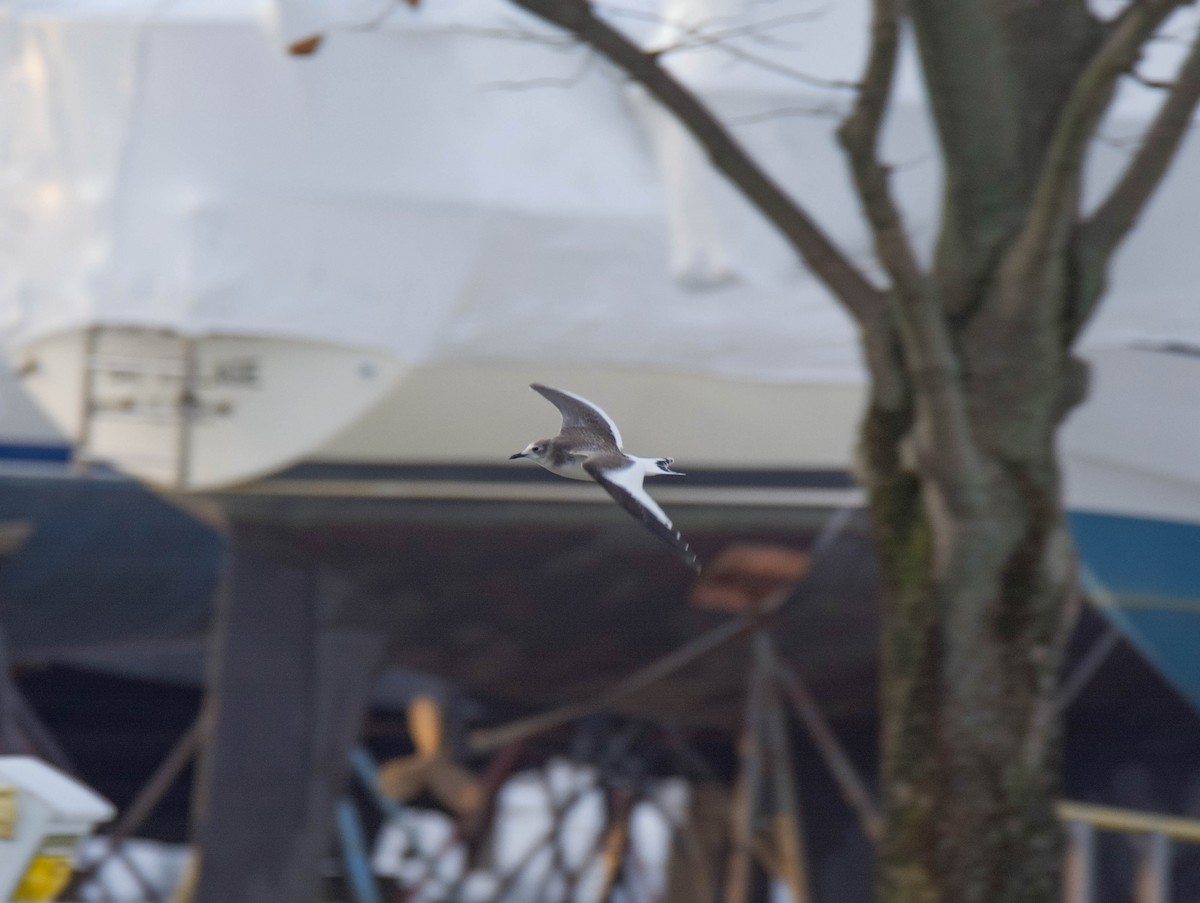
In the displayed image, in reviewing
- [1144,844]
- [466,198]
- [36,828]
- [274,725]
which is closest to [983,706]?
[36,828]

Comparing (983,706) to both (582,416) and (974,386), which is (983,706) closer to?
(974,386)

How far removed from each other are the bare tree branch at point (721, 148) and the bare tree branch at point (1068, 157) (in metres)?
0.46

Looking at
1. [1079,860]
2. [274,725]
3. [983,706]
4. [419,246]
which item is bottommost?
[1079,860]

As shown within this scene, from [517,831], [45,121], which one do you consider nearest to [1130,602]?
[45,121]

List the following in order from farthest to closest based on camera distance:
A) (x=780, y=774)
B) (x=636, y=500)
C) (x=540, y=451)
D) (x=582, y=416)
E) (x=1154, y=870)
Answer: (x=780, y=774) < (x=1154, y=870) < (x=582, y=416) < (x=540, y=451) < (x=636, y=500)

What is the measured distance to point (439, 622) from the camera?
1007cm

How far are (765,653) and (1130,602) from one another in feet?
7.06

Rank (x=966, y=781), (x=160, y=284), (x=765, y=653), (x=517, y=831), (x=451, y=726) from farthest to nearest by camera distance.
Answer: (x=517, y=831) → (x=451, y=726) → (x=765, y=653) → (x=160, y=284) → (x=966, y=781)

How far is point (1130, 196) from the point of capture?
16.3 ft

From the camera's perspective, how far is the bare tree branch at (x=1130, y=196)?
189 inches

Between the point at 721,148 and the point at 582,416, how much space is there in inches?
64.2

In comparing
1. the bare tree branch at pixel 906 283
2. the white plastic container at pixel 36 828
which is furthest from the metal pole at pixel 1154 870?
the white plastic container at pixel 36 828

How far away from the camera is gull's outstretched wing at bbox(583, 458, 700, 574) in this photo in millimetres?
2592

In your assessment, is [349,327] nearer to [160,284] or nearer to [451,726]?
[160,284]
